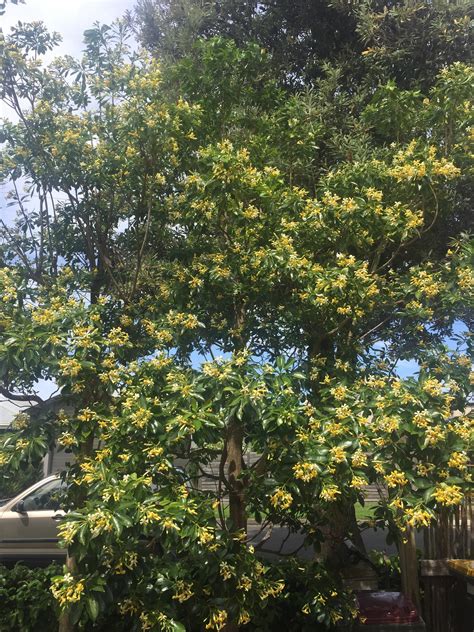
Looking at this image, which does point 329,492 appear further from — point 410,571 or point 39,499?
point 39,499

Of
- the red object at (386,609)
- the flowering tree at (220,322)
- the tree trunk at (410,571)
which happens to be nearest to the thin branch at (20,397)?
the flowering tree at (220,322)

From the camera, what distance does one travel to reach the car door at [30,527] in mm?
8914

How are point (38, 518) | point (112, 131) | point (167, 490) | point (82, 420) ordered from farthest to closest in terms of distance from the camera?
point (38, 518) < point (112, 131) < point (82, 420) < point (167, 490)

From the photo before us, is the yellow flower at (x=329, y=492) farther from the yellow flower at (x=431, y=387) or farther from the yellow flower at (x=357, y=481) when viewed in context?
the yellow flower at (x=431, y=387)

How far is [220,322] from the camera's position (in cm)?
461

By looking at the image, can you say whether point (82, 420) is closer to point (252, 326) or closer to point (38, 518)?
point (252, 326)

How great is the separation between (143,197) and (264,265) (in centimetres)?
132

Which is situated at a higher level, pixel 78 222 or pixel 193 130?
pixel 193 130

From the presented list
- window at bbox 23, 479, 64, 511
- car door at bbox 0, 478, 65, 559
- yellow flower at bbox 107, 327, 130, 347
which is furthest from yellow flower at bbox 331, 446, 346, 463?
window at bbox 23, 479, 64, 511

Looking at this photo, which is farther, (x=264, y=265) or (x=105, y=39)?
(x=105, y=39)

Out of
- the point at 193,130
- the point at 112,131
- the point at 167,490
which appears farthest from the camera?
the point at 193,130

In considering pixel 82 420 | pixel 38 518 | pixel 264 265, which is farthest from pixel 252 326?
pixel 38 518

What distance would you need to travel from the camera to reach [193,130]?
4.96 meters

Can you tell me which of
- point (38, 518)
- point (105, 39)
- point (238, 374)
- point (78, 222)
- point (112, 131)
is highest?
point (105, 39)
